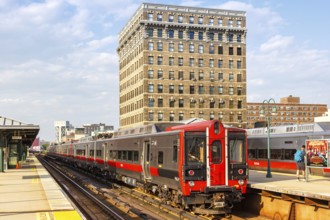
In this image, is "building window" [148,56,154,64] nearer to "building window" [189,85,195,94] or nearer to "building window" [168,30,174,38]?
"building window" [168,30,174,38]

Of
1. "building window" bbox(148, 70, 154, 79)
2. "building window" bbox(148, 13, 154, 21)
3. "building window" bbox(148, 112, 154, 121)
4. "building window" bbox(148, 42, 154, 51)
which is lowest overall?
"building window" bbox(148, 112, 154, 121)

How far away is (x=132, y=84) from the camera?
92938 millimetres

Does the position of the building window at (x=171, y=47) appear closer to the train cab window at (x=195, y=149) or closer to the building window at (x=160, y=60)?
the building window at (x=160, y=60)

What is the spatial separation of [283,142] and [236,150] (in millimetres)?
12992

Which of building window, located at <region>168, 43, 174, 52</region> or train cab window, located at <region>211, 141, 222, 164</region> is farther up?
building window, located at <region>168, 43, 174, 52</region>

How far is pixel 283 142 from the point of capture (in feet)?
96.3

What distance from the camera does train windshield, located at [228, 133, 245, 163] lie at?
17.3 meters

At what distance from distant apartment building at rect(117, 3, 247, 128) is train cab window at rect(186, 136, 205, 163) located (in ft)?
214

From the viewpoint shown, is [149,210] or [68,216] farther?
[149,210]

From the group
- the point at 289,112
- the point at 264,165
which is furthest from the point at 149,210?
the point at 289,112

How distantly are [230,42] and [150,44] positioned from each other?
1720 centimetres

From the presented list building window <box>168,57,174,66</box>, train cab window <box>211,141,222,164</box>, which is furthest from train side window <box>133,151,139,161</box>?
building window <box>168,57,174,66</box>

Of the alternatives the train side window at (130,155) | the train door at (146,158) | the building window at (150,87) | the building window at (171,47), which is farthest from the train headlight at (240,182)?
the building window at (171,47)

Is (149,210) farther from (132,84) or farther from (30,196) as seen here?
(132,84)
